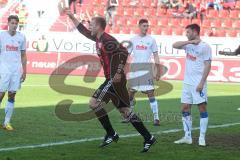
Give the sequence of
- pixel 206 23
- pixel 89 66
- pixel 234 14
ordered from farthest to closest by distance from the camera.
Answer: pixel 234 14 → pixel 206 23 → pixel 89 66

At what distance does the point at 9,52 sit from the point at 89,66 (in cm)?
1889

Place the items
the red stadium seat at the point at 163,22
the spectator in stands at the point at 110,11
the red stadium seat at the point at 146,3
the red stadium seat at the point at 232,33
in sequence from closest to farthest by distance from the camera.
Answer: the red stadium seat at the point at 232,33 < the red stadium seat at the point at 163,22 < the spectator in stands at the point at 110,11 < the red stadium seat at the point at 146,3

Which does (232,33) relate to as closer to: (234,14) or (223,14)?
(234,14)

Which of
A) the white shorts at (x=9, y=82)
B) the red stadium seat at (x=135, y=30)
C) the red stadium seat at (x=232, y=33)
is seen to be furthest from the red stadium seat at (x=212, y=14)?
the white shorts at (x=9, y=82)

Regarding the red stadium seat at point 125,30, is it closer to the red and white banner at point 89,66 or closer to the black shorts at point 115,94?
the red and white banner at point 89,66

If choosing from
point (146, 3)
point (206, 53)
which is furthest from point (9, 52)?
point (146, 3)

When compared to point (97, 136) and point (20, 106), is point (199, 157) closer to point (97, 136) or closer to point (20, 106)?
point (97, 136)

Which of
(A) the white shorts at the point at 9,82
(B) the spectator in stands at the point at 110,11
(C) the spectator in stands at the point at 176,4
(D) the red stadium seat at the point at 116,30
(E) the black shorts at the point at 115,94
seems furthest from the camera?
(B) the spectator in stands at the point at 110,11

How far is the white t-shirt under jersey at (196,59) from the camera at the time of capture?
11.7 metres

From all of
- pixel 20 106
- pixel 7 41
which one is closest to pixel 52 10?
pixel 20 106

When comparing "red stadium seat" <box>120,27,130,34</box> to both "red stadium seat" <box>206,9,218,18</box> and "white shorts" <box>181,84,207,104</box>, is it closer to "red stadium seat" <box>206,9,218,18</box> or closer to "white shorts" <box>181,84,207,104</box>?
"red stadium seat" <box>206,9,218,18</box>

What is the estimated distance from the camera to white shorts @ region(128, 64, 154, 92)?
15.5 m

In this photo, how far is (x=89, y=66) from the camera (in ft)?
106

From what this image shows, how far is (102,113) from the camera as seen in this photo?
37.8 feet
